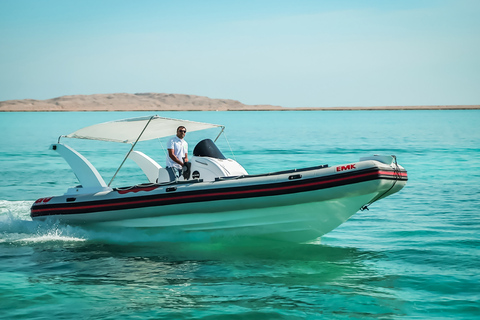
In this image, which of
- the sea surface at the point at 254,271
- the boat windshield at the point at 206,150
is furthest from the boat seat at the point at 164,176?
the sea surface at the point at 254,271

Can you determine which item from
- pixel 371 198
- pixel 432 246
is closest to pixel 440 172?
pixel 432 246

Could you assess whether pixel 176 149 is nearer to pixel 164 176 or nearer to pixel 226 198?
pixel 164 176

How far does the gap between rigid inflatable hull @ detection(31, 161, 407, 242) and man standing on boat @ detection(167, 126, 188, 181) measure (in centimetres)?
42

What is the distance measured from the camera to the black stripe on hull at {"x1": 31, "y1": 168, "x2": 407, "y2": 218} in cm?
841

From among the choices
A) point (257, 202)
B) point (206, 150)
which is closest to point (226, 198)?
point (257, 202)

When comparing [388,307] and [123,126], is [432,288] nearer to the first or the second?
[388,307]

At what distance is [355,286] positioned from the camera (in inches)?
296

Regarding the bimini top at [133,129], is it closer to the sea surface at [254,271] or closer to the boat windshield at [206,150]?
the boat windshield at [206,150]

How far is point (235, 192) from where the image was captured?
8.82m

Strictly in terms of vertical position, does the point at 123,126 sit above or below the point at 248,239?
above

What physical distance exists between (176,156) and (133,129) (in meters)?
1.17

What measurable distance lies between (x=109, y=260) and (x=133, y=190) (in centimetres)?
121

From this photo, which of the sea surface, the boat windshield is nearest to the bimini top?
the boat windshield

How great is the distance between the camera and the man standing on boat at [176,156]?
9.63 m
